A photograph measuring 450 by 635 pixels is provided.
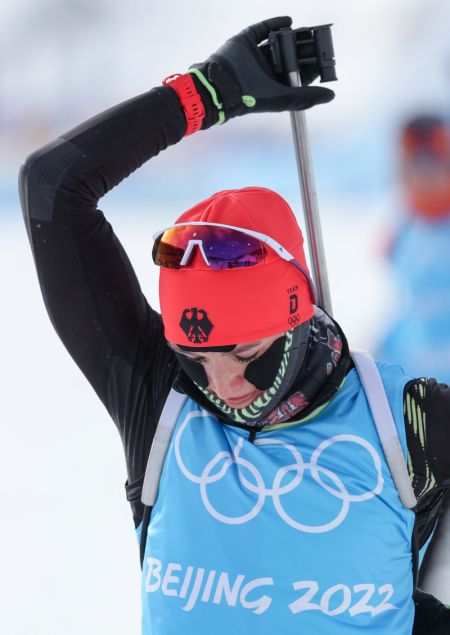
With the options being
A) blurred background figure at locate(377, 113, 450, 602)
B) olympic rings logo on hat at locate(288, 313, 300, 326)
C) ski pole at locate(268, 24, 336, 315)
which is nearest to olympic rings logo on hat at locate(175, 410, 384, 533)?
olympic rings logo on hat at locate(288, 313, 300, 326)

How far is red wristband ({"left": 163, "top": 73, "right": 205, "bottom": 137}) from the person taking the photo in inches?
74.0

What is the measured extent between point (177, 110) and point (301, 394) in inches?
26.3

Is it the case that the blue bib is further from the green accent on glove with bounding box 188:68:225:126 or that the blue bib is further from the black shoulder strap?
the green accent on glove with bounding box 188:68:225:126

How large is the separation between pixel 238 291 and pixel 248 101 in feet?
1.51

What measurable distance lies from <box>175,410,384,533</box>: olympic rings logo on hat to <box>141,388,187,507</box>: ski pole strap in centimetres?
4

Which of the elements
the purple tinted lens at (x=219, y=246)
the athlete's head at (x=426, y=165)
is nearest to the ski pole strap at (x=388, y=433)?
the purple tinted lens at (x=219, y=246)

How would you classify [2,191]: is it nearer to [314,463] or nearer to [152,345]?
[152,345]

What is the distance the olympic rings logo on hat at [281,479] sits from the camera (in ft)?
5.74

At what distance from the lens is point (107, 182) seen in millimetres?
1845

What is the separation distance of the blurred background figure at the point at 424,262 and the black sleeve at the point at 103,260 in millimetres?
2576

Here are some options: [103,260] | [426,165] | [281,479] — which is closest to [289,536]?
[281,479]

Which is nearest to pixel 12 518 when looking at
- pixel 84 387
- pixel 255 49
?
pixel 84 387

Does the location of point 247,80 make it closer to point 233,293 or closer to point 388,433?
point 233,293

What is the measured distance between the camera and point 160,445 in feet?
6.19
